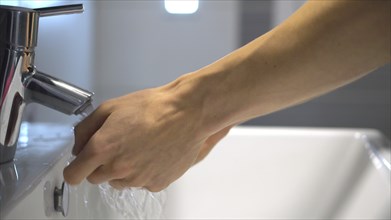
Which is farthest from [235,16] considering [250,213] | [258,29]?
[250,213]

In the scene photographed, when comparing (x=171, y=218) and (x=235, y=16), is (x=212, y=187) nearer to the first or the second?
(x=171, y=218)

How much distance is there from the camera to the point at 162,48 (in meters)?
0.96

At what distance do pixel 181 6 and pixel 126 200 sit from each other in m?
0.45

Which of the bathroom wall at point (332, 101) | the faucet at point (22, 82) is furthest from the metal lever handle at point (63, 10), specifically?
the bathroom wall at point (332, 101)

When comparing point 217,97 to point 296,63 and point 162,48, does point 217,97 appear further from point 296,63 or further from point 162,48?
point 162,48

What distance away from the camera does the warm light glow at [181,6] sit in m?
0.94

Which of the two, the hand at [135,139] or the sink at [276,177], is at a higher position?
the hand at [135,139]

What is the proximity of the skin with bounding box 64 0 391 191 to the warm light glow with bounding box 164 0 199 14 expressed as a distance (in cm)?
49

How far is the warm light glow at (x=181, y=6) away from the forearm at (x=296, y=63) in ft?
1.62

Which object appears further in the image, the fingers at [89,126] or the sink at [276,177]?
the sink at [276,177]

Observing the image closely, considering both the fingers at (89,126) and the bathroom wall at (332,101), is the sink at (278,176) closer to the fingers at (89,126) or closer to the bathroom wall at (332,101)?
the bathroom wall at (332,101)

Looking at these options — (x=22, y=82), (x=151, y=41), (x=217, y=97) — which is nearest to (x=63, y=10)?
(x=22, y=82)

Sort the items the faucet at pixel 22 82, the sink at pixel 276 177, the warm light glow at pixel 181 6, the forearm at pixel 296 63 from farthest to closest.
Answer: the warm light glow at pixel 181 6
the sink at pixel 276 177
the faucet at pixel 22 82
the forearm at pixel 296 63

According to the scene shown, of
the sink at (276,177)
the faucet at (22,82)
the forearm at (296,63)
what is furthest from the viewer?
the sink at (276,177)
